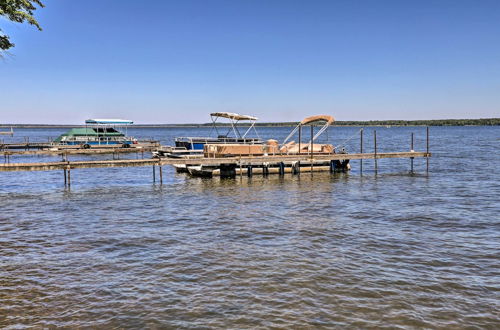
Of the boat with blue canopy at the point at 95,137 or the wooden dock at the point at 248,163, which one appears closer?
the wooden dock at the point at 248,163

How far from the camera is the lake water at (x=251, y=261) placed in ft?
29.2

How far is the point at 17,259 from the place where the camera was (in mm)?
12438

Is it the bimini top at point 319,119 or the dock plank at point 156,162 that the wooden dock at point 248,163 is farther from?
the bimini top at point 319,119

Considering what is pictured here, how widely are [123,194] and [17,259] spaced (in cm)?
1325

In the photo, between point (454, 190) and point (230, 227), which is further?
point (454, 190)

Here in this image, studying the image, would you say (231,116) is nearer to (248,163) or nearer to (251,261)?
(248,163)

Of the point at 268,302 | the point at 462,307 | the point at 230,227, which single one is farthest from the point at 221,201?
the point at 462,307

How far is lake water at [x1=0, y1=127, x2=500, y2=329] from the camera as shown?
8914 millimetres

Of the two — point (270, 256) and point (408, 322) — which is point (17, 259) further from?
point (408, 322)

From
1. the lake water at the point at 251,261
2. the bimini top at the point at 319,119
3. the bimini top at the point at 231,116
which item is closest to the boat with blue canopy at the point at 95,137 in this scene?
the bimini top at the point at 231,116

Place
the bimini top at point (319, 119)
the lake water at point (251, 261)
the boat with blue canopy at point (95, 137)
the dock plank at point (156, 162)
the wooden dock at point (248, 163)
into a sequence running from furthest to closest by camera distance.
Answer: the boat with blue canopy at point (95, 137), the bimini top at point (319, 119), the wooden dock at point (248, 163), the dock plank at point (156, 162), the lake water at point (251, 261)

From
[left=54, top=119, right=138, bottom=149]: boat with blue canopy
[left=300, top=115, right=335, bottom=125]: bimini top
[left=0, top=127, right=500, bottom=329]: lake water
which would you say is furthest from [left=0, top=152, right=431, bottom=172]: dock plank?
[left=54, top=119, right=138, bottom=149]: boat with blue canopy

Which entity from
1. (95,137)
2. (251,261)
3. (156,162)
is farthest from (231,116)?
(95,137)

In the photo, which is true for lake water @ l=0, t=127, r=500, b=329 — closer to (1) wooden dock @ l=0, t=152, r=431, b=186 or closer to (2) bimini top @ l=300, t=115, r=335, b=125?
(1) wooden dock @ l=0, t=152, r=431, b=186
